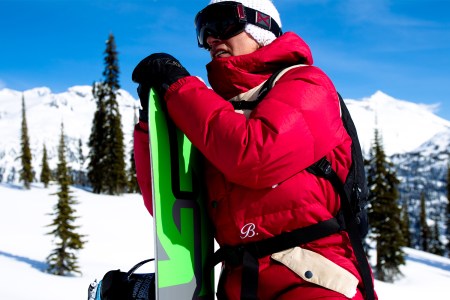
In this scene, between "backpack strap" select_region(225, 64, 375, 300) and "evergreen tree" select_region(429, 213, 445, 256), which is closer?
"backpack strap" select_region(225, 64, 375, 300)

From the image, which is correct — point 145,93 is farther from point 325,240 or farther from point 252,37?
point 325,240

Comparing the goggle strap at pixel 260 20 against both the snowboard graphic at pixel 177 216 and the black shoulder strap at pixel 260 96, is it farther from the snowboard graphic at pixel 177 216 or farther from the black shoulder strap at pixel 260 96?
the snowboard graphic at pixel 177 216

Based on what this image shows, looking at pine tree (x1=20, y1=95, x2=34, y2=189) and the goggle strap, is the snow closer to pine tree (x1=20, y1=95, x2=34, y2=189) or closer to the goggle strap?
pine tree (x1=20, y1=95, x2=34, y2=189)

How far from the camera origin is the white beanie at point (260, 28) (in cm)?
254

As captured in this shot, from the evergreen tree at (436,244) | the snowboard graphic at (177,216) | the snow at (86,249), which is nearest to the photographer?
the snowboard graphic at (177,216)

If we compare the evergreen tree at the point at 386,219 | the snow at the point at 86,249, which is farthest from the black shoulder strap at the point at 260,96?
the evergreen tree at the point at 386,219

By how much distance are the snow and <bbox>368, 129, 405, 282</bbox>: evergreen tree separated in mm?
1338

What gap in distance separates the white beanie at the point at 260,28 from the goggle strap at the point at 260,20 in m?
0.02

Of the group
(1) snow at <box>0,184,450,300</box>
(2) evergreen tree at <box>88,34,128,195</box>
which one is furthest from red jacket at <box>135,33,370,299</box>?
(2) evergreen tree at <box>88,34,128,195</box>

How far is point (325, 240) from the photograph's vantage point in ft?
6.81

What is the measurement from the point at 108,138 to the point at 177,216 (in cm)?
3622

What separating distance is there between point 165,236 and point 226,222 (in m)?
0.33

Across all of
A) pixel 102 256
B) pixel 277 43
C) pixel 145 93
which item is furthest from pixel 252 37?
pixel 102 256

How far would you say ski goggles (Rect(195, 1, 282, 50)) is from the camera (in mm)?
2525
